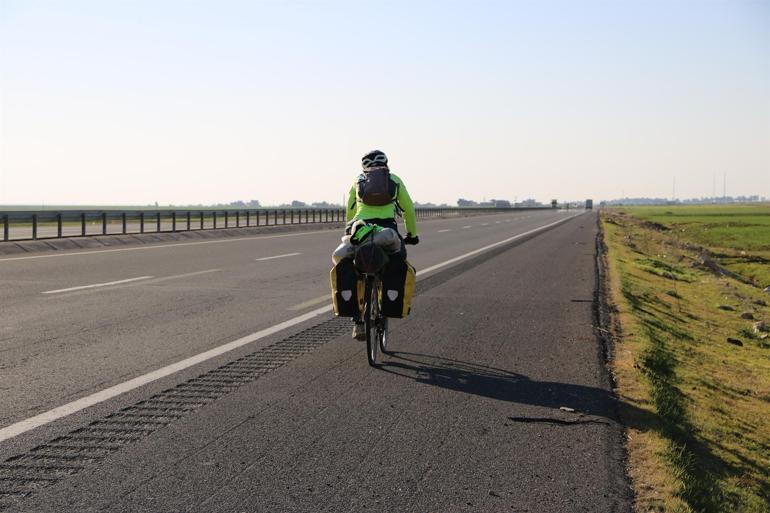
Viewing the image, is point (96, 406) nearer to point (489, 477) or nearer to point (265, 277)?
point (489, 477)

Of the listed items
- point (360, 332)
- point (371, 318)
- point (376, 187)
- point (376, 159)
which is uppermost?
point (376, 159)

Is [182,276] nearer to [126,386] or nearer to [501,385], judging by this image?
[126,386]

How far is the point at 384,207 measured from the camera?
732 centimetres

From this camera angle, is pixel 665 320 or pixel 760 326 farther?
pixel 760 326

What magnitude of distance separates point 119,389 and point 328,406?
1671mm

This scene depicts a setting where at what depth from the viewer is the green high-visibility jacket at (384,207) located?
24.0 ft

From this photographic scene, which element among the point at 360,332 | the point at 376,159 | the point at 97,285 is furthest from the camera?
the point at 97,285

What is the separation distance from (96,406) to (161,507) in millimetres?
1971

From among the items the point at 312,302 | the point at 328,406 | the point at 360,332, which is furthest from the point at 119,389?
the point at 312,302

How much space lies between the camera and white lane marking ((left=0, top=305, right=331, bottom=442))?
493 centimetres

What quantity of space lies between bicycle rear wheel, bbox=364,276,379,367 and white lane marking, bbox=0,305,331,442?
147cm

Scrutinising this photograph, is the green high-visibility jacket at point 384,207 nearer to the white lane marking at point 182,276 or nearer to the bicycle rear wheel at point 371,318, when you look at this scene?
the bicycle rear wheel at point 371,318

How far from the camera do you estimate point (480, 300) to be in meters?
11.9

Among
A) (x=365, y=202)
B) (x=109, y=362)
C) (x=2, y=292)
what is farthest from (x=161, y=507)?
(x=2, y=292)
